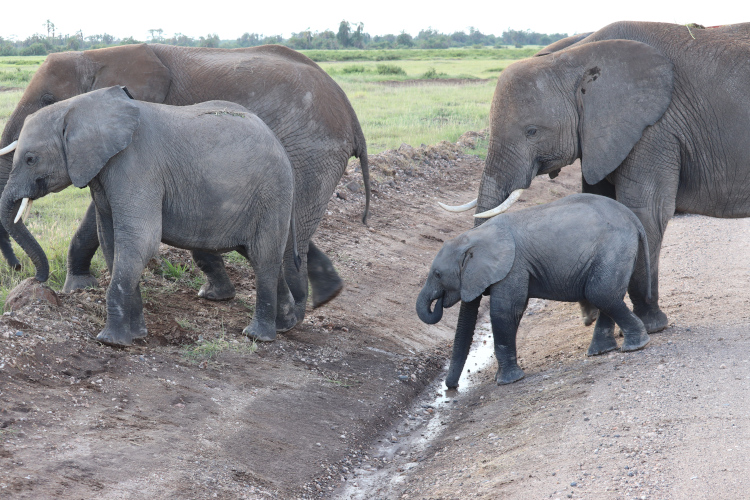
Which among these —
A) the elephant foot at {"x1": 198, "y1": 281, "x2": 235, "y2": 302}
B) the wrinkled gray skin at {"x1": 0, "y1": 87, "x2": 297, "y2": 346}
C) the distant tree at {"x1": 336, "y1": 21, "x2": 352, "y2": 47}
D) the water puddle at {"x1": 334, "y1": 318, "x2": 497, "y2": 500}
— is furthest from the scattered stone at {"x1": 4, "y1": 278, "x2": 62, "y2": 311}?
the distant tree at {"x1": 336, "y1": 21, "x2": 352, "y2": 47}

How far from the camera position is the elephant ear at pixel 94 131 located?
196 inches

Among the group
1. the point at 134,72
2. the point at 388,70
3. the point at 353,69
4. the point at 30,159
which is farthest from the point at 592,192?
the point at 353,69

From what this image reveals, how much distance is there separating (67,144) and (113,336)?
120cm

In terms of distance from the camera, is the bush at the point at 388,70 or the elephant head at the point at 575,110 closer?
the elephant head at the point at 575,110

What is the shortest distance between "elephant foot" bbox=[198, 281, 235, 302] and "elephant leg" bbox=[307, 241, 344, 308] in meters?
0.67

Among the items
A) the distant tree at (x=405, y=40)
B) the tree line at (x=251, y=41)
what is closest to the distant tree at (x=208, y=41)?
the tree line at (x=251, y=41)

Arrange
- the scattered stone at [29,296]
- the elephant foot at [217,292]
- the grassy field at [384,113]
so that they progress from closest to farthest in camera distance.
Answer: the scattered stone at [29,296]
the elephant foot at [217,292]
the grassy field at [384,113]

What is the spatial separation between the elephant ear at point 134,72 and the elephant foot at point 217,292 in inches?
60.3

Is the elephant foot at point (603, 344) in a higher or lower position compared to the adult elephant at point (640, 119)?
lower

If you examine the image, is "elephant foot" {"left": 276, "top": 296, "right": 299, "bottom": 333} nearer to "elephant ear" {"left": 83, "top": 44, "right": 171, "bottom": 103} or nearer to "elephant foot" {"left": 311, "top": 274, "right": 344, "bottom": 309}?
"elephant foot" {"left": 311, "top": 274, "right": 344, "bottom": 309}

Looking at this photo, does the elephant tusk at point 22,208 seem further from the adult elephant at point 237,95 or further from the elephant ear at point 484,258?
the elephant ear at point 484,258

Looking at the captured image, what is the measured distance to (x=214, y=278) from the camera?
671cm

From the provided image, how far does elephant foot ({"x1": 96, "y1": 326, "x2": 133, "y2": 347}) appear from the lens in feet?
16.8

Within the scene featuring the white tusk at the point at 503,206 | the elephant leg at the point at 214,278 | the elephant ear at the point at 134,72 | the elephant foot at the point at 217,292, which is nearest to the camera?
the white tusk at the point at 503,206
